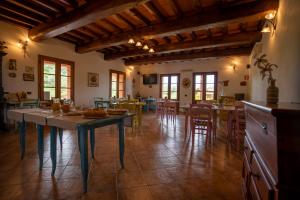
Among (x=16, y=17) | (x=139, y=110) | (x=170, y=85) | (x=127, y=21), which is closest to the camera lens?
(x=16, y=17)

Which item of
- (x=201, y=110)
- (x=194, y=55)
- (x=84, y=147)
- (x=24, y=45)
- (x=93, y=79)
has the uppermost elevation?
(x=194, y=55)

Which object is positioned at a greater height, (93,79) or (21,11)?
(21,11)

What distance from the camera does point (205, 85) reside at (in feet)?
29.4

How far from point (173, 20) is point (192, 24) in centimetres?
54

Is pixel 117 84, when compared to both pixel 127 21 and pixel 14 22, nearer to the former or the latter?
pixel 127 21

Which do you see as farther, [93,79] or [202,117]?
[93,79]

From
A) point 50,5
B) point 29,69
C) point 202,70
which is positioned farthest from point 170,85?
point 50,5

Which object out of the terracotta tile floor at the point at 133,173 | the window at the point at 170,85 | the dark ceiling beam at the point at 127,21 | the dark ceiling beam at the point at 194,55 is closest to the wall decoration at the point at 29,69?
the terracotta tile floor at the point at 133,173

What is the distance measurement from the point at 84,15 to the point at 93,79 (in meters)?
4.35

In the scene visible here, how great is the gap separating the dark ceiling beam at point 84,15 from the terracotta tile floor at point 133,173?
2.60 metres

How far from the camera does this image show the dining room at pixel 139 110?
1536mm

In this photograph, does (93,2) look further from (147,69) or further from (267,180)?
(147,69)

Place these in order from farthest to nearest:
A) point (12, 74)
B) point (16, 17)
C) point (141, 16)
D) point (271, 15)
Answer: point (12, 74), point (16, 17), point (141, 16), point (271, 15)

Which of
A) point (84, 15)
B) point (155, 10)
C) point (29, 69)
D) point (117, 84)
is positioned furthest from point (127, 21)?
point (117, 84)
